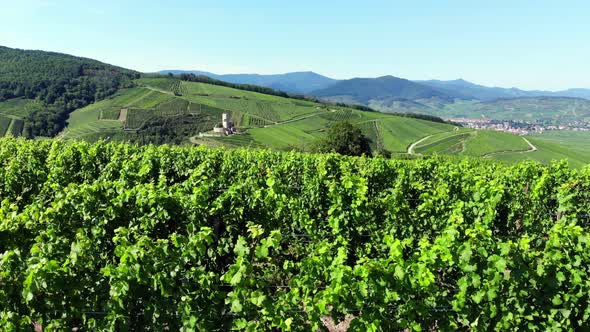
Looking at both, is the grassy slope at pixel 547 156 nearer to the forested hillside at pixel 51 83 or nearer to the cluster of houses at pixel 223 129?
the cluster of houses at pixel 223 129

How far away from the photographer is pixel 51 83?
102625 millimetres

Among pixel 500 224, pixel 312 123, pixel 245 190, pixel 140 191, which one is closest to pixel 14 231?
pixel 140 191

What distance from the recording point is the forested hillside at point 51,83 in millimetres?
80956

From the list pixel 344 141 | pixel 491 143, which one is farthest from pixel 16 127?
pixel 491 143

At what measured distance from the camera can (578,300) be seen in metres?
A: 5.32

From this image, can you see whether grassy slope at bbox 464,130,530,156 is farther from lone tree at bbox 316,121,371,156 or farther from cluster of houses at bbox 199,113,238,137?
cluster of houses at bbox 199,113,238,137

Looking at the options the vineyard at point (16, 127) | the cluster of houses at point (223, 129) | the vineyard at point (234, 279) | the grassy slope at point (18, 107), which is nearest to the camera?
the vineyard at point (234, 279)

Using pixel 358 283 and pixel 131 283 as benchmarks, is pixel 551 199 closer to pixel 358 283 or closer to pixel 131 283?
pixel 358 283

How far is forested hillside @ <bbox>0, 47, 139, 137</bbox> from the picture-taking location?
80956 millimetres

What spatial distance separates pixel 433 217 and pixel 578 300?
3.96m

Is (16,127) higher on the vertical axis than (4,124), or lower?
lower

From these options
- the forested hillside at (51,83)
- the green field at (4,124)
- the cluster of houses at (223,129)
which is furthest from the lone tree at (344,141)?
the green field at (4,124)

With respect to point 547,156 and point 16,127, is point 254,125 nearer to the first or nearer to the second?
point 16,127

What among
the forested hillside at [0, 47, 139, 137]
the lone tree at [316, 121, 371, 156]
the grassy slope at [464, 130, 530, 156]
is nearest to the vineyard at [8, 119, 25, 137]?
the forested hillside at [0, 47, 139, 137]
